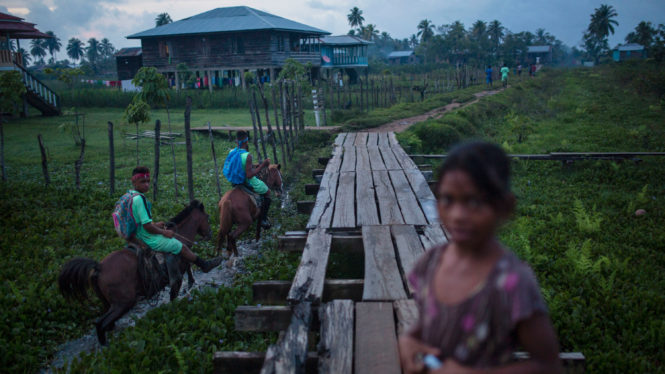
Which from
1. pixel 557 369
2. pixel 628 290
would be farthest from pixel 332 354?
pixel 628 290

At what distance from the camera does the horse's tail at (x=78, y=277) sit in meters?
4.64

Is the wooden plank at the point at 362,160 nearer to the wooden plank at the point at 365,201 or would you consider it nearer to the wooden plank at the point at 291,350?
the wooden plank at the point at 365,201

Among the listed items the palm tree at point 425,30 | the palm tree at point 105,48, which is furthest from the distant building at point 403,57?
the palm tree at point 105,48

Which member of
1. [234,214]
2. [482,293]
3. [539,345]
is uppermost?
[482,293]

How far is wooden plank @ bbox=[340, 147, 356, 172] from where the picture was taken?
8.60 m

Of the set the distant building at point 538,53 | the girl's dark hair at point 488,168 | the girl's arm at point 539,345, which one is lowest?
the girl's arm at point 539,345

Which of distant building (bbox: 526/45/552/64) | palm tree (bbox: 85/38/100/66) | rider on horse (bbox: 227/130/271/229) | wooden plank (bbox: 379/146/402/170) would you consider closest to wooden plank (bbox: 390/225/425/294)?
rider on horse (bbox: 227/130/271/229)

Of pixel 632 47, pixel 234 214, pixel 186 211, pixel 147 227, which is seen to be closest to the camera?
pixel 147 227

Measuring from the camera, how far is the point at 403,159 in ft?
30.1

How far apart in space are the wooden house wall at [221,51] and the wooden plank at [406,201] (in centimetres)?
2880

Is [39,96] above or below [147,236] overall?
above

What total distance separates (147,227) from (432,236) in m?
2.96

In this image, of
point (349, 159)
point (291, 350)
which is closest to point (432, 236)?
point (291, 350)

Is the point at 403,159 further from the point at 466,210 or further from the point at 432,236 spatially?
the point at 466,210
